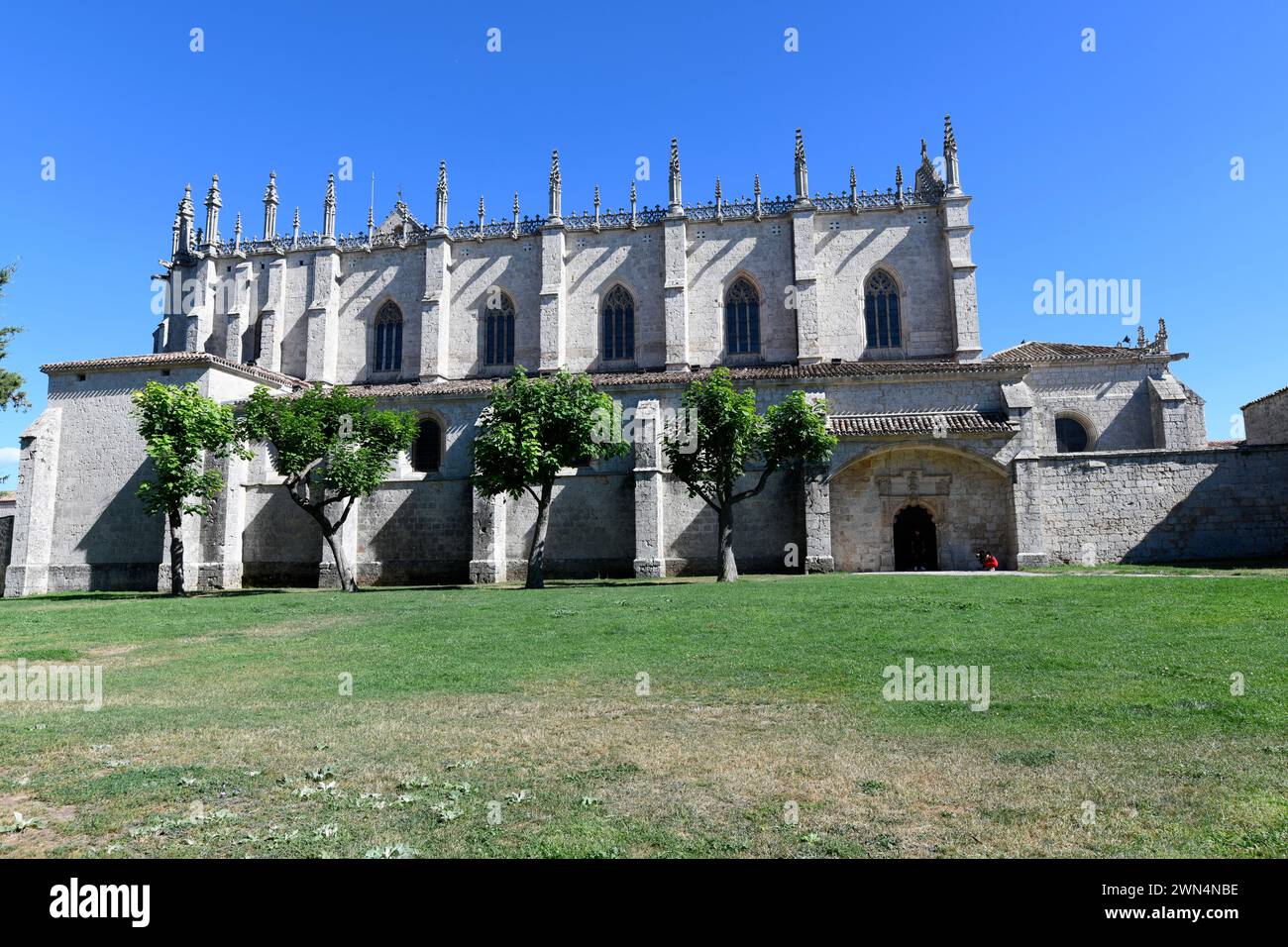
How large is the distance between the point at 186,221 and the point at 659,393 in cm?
3184

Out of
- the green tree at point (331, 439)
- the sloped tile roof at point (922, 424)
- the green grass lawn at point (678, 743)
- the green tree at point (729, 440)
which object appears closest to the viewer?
the green grass lawn at point (678, 743)

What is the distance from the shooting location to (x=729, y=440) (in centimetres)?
2334

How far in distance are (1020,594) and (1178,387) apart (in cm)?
2267

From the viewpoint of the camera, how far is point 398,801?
177 inches

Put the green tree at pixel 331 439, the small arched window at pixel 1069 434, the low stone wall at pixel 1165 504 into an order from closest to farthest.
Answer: the low stone wall at pixel 1165 504 < the green tree at pixel 331 439 < the small arched window at pixel 1069 434

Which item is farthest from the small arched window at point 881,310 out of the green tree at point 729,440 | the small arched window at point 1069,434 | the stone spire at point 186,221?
the stone spire at point 186,221

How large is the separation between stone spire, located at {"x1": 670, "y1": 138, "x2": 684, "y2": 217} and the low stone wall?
67.8 feet

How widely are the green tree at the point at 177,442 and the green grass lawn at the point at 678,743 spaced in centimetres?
1406

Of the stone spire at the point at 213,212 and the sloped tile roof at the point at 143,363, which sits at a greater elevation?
the stone spire at the point at 213,212

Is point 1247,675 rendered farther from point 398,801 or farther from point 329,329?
point 329,329

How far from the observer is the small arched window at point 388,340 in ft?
127

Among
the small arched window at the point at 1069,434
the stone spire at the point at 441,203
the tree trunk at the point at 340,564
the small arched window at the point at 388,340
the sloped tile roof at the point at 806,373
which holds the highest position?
the stone spire at the point at 441,203

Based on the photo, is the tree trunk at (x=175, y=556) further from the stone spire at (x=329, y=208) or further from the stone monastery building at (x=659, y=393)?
the stone spire at (x=329, y=208)

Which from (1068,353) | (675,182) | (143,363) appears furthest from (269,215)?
(1068,353)
